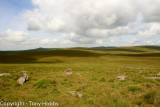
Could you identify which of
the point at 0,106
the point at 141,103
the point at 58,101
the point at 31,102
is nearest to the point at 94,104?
the point at 58,101

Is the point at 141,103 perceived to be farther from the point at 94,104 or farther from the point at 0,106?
the point at 0,106

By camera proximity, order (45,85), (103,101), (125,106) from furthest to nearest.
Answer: (45,85) < (103,101) < (125,106)

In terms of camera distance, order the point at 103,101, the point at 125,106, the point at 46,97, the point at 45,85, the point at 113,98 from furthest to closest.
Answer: the point at 45,85 → the point at 46,97 → the point at 113,98 → the point at 103,101 → the point at 125,106

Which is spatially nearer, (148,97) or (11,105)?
(11,105)

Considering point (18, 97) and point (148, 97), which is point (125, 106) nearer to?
point (148, 97)

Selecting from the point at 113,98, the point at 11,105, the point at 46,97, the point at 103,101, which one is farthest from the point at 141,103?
the point at 11,105

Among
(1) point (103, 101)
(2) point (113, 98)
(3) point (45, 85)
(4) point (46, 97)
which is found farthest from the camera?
(3) point (45, 85)

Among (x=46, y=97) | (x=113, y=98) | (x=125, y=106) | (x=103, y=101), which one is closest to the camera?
(x=125, y=106)

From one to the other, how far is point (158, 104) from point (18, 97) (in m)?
11.2

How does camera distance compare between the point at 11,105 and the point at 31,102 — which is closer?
the point at 11,105

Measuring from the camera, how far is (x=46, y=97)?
8.68 m

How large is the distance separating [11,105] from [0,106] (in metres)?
0.68

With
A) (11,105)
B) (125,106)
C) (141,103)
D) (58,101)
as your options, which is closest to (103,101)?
(125,106)

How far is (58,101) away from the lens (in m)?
7.97
